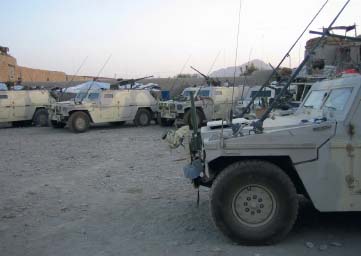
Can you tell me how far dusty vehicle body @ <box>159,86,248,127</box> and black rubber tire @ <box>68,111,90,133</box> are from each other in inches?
115

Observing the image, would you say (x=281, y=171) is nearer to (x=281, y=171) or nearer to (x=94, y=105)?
(x=281, y=171)

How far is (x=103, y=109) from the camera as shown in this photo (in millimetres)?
18172

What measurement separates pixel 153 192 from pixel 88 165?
122 inches

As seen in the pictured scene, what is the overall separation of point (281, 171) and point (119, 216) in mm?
2266

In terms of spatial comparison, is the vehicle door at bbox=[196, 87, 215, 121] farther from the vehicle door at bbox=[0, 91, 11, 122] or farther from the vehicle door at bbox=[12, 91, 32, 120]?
the vehicle door at bbox=[0, 91, 11, 122]

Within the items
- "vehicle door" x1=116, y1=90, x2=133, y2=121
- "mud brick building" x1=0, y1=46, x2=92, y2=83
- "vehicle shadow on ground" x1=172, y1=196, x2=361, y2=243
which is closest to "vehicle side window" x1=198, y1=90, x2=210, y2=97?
"vehicle door" x1=116, y1=90, x2=133, y2=121

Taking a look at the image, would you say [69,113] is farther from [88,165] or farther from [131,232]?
[131,232]

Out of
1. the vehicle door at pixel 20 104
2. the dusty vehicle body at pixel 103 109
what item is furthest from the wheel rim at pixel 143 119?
the vehicle door at pixel 20 104

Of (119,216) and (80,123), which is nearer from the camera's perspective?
(119,216)

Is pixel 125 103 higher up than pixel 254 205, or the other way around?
pixel 125 103

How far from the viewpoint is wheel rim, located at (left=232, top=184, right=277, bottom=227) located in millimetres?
4633

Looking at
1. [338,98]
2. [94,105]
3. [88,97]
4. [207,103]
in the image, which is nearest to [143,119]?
[94,105]

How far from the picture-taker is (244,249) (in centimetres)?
459

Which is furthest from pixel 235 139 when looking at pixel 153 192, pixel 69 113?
pixel 69 113
